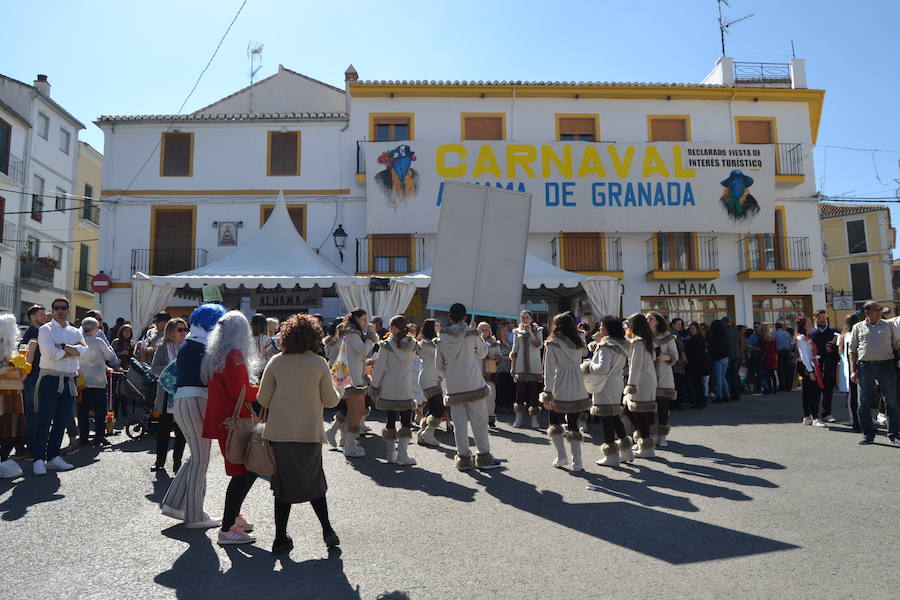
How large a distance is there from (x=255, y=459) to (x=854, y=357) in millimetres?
7626

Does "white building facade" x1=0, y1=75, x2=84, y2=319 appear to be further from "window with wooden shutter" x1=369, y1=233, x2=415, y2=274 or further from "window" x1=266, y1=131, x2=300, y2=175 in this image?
"window with wooden shutter" x1=369, y1=233, x2=415, y2=274

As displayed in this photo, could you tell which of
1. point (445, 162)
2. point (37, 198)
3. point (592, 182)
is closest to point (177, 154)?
point (445, 162)

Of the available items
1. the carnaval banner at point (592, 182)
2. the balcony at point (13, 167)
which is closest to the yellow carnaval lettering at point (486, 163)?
the carnaval banner at point (592, 182)

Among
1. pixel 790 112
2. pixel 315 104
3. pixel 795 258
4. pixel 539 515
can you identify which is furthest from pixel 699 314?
pixel 539 515

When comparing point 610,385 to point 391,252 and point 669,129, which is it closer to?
point 391,252

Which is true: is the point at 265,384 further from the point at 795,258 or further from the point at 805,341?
the point at 795,258

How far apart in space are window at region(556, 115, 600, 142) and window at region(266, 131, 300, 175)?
8.56m

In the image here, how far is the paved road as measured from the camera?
12.0 ft

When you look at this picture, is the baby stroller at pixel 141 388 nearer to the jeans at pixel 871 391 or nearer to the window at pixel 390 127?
the jeans at pixel 871 391

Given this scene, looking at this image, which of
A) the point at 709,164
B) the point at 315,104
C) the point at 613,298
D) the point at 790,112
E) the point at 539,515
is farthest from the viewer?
the point at 315,104

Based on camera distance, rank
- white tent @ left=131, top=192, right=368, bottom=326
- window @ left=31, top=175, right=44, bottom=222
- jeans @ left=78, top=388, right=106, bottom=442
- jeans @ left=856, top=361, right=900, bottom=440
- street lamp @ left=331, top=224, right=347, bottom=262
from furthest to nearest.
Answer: window @ left=31, top=175, right=44, bottom=222 < street lamp @ left=331, top=224, right=347, bottom=262 < white tent @ left=131, top=192, right=368, bottom=326 < jeans @ left=78, top=388, right=106, bottom=442 < jeans @ left=856, top=361, right=900, bottom=440

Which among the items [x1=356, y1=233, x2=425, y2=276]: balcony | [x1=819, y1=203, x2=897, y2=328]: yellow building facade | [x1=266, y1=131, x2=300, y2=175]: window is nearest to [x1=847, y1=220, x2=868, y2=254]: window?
[x1=819, y1=203, x2=897, y2=328]: yellow building facade

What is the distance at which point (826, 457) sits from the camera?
733 centimetres

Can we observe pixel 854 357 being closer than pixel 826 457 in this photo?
No
